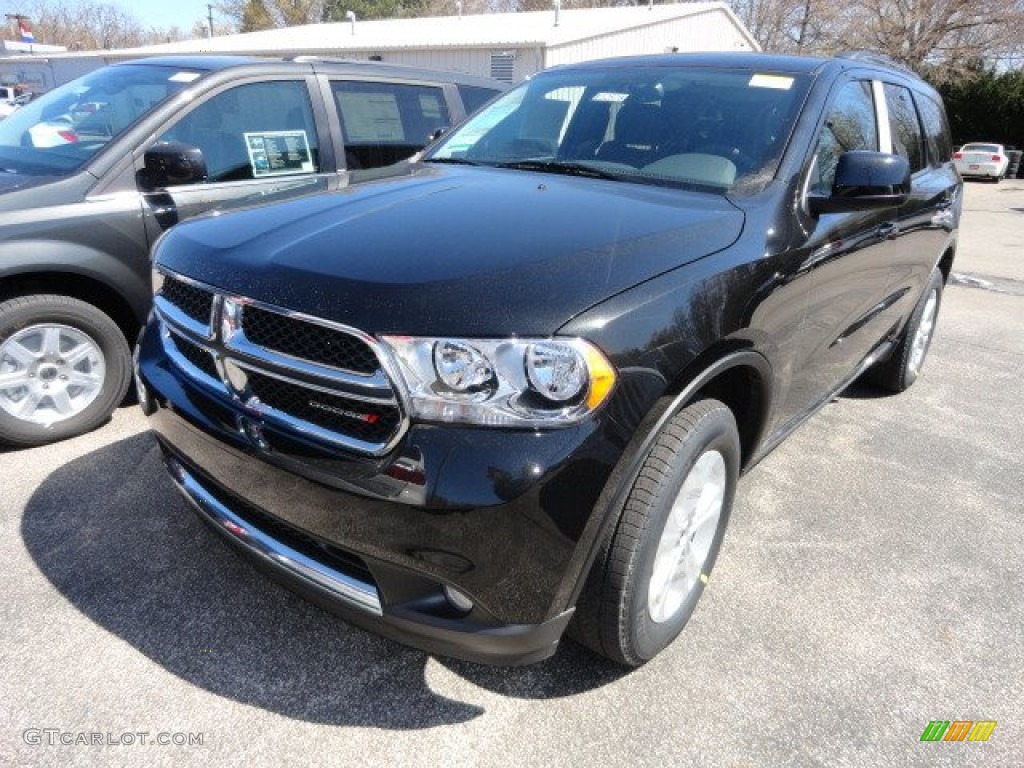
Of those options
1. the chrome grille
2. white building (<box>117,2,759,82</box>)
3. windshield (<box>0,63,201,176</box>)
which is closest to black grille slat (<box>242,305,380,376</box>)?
the chrome grille

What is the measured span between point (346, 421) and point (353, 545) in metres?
Result: 0.31

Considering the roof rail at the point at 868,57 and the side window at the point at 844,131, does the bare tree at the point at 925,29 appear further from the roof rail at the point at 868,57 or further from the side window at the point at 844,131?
the side window at the point at 844,131

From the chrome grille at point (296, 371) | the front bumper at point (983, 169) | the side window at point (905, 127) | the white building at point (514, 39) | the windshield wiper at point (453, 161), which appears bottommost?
the front bumper at point (983, 169)

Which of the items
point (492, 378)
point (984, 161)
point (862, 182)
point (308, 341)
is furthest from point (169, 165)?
point (984, 161)

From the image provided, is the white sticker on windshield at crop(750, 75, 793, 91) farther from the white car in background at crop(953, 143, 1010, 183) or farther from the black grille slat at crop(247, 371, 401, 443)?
the white car in background at crop(953, 143, 1010, 183)

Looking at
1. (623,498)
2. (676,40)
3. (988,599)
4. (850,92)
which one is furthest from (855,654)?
(676,40)

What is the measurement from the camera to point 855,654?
2414mm

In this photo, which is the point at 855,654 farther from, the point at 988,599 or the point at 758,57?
the point at 758,57

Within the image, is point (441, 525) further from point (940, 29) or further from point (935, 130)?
point (940, 29)

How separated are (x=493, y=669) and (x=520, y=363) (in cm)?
112

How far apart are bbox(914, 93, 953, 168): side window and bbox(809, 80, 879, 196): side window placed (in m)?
1.19

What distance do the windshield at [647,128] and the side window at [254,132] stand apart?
1153 mm

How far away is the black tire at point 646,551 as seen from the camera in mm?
1903

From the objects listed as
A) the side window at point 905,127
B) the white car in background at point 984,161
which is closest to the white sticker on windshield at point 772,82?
the side window at point 905,127
